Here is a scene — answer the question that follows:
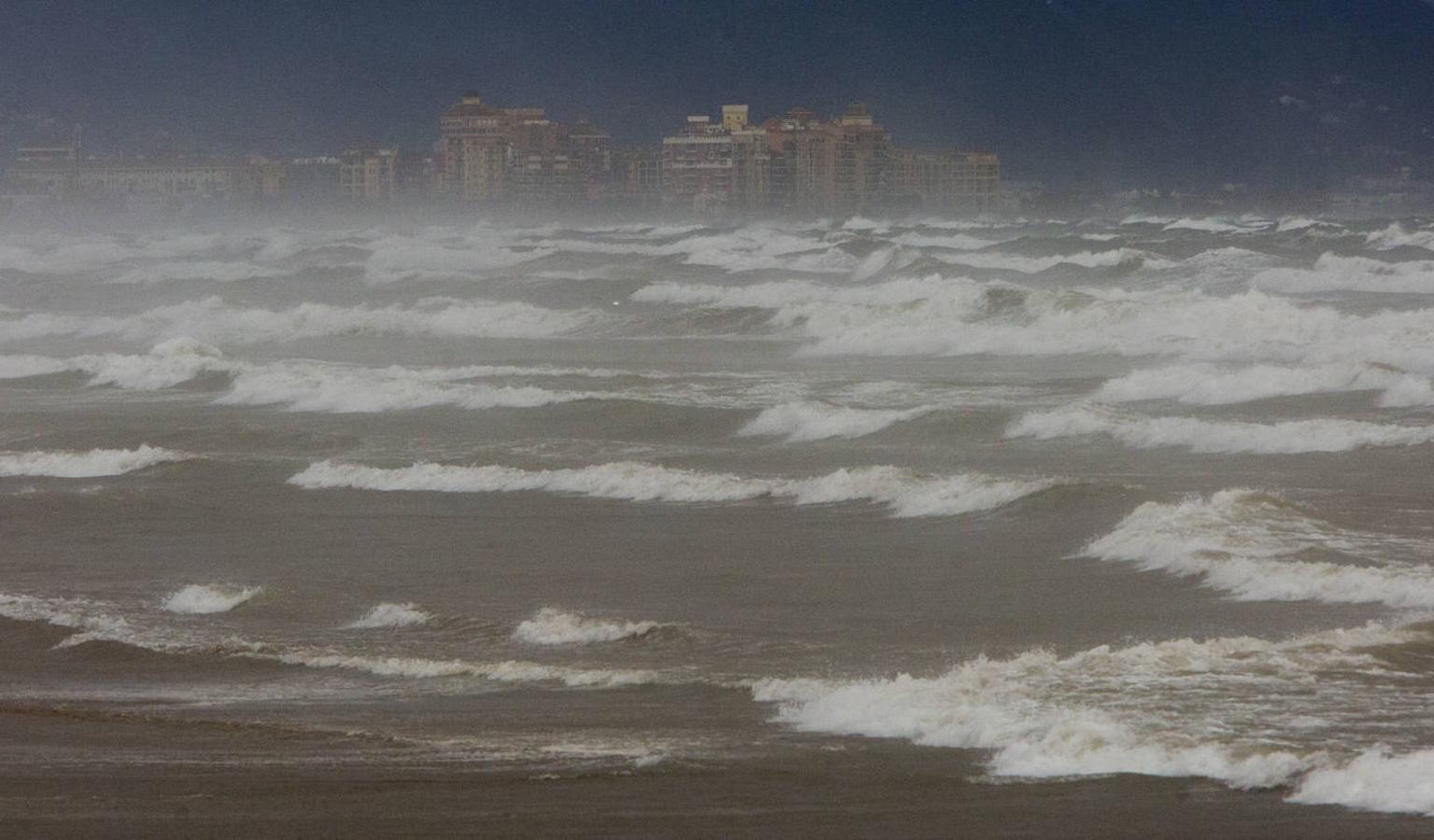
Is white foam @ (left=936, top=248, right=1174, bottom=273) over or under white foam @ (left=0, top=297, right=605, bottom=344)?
under

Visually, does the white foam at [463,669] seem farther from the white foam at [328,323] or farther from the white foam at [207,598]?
the white foam at [328,323]

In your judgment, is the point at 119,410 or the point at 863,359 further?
the point at 863,359

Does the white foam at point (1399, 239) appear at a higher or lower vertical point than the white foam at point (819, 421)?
lower

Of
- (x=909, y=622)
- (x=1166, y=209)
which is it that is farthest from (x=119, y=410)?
(x=1166, y=209)

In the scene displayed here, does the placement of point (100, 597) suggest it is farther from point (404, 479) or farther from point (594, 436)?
point (594, 436)

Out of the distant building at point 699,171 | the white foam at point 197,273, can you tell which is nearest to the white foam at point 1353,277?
the white foam at point 197,273

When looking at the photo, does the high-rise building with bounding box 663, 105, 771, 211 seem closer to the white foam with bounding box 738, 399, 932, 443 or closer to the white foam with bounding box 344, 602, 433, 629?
the white foam with bounding box 738, 399, 932, 443

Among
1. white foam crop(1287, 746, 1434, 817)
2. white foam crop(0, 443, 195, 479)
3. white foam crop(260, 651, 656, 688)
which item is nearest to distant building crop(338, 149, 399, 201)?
white foam crop(0, 443, 195, 479)
